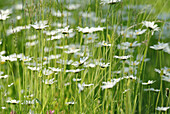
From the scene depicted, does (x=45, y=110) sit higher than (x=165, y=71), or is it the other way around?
(x=165, y=71)

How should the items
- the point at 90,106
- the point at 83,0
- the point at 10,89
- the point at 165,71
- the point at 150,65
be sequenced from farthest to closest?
the point at 10,89, the point at 150,65, the point at 83,0, the point at 165,71, the point at 90,106

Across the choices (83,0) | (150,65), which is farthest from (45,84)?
(150,65)

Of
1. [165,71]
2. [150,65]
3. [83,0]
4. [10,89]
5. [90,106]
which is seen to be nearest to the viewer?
[90,106]

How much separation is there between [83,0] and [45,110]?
28.1 inches

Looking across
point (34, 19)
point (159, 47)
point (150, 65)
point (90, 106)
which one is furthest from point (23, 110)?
point (150, 65)

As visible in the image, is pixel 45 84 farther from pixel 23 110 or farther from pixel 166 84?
pixel 166 84

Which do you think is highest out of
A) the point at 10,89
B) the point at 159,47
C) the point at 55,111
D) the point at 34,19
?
the point at 34,19

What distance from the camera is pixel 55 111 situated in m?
1.16

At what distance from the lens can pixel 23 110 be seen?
1134 mm

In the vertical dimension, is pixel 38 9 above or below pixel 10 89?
above

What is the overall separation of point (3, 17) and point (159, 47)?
2.45 feet

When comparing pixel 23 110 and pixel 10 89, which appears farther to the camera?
pixel 10 89

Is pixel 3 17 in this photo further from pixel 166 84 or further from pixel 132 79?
pixel 166 84

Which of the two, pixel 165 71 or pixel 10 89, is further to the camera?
pixel 10 89
